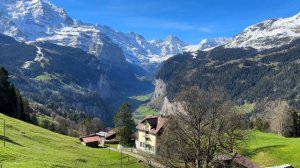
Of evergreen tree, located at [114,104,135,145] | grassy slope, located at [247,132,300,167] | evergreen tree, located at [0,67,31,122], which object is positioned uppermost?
evergreen tree, located at [0,67,31,122]

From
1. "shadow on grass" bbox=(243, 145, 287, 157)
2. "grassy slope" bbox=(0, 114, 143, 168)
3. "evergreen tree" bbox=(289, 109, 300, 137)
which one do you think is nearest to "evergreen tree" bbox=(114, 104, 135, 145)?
"grassy slope" bbox=(0, 114, 143, 168)

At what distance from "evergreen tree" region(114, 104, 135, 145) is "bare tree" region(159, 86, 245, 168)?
89668 mm

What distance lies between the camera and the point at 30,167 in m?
53.7

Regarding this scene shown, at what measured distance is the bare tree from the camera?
55531 millimetres

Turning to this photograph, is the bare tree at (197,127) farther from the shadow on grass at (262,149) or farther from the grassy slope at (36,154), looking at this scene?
the shadow on grass at (262,149)

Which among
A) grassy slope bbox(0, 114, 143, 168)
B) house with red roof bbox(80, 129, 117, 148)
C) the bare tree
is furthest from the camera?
house with red roof bbox(80, 129, 117, 148)

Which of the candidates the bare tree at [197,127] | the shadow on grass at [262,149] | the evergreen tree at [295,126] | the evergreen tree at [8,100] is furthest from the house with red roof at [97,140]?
the bare tree at [197,127]

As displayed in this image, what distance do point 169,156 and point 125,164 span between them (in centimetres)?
4671

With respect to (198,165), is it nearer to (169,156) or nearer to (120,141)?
(169,156)

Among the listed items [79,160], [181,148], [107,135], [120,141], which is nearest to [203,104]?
[181,148]

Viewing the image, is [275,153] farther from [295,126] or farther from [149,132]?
[295,126]

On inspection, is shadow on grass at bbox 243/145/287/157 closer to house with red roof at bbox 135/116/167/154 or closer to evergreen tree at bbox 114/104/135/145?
house with red roof at bbox 135/116/167/154

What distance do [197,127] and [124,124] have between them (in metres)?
93.0

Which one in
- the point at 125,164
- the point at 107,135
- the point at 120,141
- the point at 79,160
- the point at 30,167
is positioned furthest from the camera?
the point at 107,135
